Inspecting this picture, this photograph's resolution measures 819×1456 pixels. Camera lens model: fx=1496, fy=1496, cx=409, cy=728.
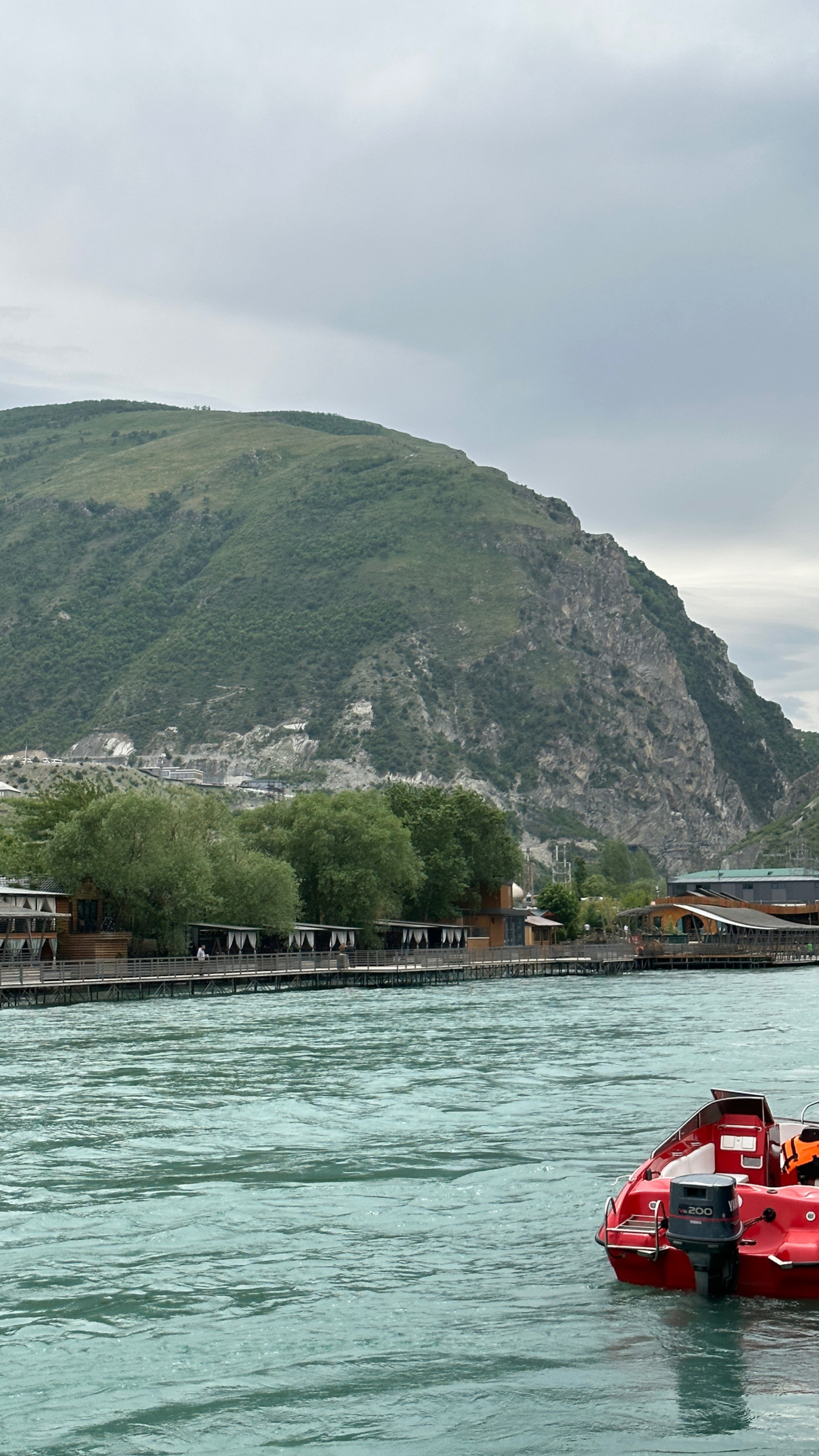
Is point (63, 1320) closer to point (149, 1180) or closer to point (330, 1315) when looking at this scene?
point (330, 1315)

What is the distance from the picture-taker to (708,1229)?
1858 cm

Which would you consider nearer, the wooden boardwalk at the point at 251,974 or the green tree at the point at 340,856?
the wooden boardwalk at the point at 251,974

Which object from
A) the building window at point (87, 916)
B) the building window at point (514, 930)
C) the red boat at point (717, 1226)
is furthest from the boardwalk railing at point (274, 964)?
the red boat at point (717, 1226)

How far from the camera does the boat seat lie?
20.8 metres

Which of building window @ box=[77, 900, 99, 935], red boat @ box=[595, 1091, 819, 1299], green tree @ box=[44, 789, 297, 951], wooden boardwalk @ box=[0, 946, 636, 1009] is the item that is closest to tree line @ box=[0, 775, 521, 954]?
green tree @ box=[44, 789, 297, 951]

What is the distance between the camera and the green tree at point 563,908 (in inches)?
6939

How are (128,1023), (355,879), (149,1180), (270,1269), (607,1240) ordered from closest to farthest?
(607,1240) < (270,1269) < (149,1180) < (128,1023) < (355,879)

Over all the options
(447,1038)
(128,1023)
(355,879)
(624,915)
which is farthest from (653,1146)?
(624,915)

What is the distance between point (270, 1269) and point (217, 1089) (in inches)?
772

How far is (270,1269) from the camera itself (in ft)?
69.5

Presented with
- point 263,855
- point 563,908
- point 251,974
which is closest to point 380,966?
point 263,855

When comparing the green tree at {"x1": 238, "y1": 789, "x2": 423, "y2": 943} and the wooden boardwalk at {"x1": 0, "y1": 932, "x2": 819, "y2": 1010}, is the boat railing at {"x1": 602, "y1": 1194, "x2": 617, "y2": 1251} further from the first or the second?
the green tree at {"x1": 238, "y1": 789, "x2": 423, "y2": 943}

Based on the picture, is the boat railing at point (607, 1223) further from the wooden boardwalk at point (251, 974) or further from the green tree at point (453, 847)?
the green tree at point (453, 847)

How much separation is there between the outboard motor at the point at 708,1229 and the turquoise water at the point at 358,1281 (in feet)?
1.27
